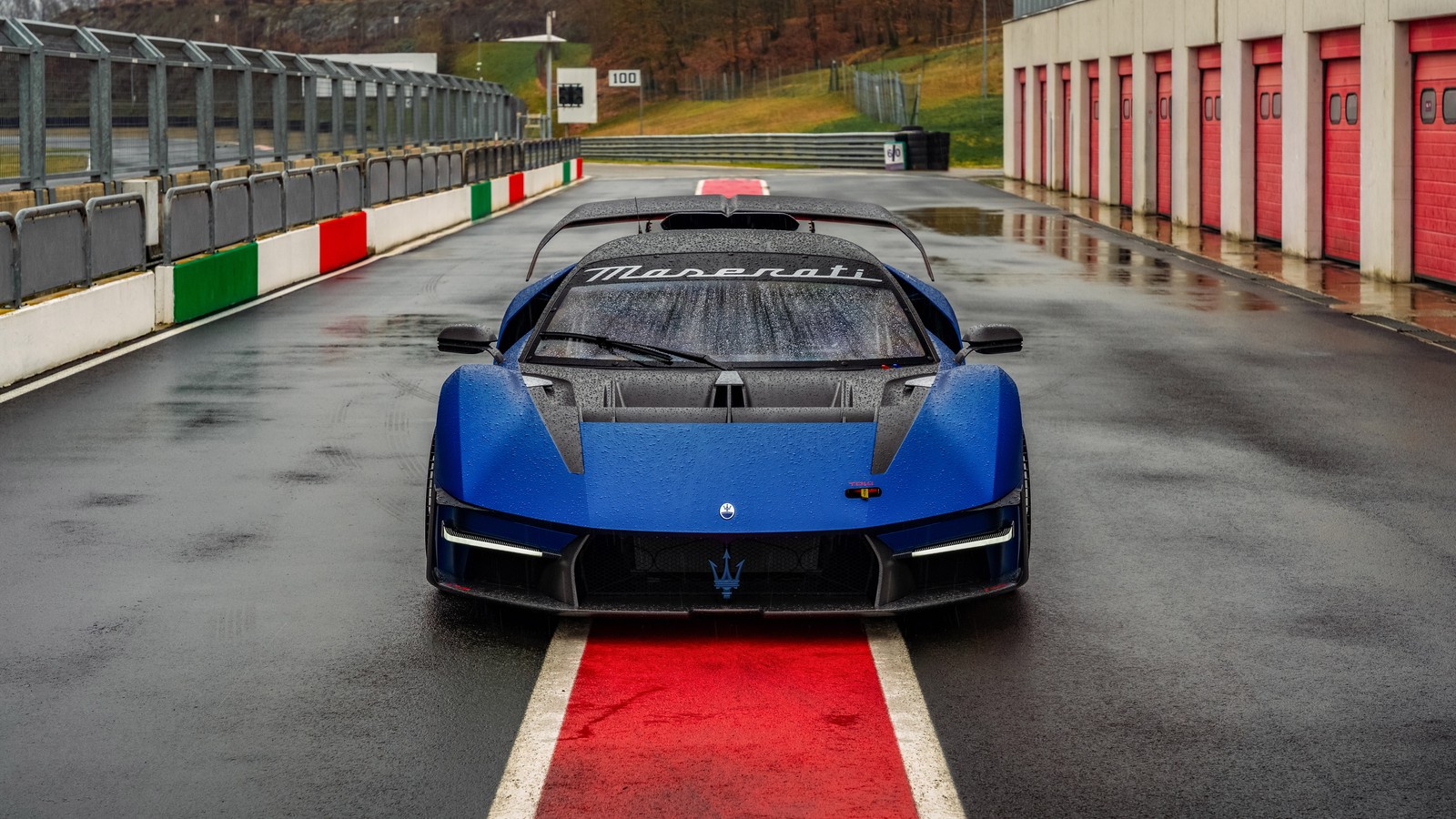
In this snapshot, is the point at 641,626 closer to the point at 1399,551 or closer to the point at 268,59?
the point at 1399,551

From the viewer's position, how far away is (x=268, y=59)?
28.5 meters

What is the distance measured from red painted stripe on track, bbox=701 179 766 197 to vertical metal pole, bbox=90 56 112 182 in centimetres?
2402

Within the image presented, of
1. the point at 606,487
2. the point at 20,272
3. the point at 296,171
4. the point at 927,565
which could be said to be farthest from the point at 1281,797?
the point at 296,171

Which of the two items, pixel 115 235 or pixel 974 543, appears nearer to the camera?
pixel 974 543

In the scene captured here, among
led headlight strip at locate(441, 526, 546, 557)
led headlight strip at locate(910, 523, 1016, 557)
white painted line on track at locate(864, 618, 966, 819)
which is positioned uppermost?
led headlight strip at locate(441, 526, 546, 557)

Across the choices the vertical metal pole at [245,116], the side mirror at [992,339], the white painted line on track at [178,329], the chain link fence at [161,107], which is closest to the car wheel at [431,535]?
the side mirror at [992,339]

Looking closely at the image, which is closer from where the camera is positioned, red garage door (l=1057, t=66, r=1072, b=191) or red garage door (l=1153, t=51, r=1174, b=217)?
red garage door (l=1153, t=51, r=1174, b=217)

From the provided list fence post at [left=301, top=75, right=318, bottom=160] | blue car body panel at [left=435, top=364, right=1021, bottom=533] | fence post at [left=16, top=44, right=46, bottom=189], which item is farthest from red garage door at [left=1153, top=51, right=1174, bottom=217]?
blue car body panel at [left=435, top=364, right=1021, bottom=533]

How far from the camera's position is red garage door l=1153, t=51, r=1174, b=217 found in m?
34.4

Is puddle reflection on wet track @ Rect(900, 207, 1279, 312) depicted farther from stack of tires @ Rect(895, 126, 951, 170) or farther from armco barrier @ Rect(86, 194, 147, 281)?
stack of tires @ Rect(895, 126, 951, 170)

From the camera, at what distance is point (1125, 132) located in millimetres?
38688

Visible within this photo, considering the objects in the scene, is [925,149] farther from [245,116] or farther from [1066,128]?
[245,116]

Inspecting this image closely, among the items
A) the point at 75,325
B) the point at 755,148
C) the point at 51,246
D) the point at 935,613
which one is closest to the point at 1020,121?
the point at 755,148

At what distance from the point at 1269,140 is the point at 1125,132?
36.6 ft
